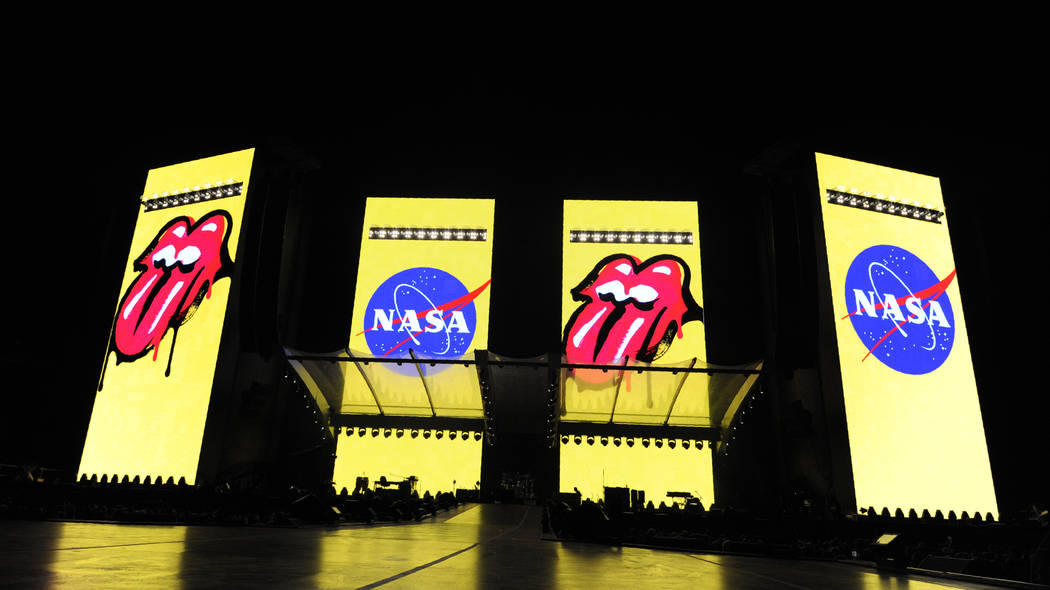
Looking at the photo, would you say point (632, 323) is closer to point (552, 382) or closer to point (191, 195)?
point (552, 382)

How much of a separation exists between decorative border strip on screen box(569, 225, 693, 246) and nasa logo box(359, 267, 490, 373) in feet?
14.9

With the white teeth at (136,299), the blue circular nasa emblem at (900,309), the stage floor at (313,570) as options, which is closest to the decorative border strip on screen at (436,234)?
the white teeth at (136,299)

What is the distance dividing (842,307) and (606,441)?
9.93 meters

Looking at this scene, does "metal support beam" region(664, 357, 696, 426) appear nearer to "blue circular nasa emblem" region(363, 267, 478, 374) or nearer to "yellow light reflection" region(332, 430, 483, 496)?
"yellow light reflection" region(332, 430, 483, 496)

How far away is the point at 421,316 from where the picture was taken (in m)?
23.5

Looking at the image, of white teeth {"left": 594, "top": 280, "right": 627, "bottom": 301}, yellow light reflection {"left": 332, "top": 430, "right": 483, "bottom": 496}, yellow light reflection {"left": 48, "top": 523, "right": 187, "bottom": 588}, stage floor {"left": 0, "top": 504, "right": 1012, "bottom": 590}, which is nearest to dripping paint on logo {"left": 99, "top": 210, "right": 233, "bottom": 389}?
yellow light reflection {"left": 332, "top": 430, "right": 483, "bottom": 496}

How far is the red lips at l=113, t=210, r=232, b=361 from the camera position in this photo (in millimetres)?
22844

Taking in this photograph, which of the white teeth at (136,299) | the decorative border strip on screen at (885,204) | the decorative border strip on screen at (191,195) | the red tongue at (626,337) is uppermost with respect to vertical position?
the decorative border strip on screen at (191,195)

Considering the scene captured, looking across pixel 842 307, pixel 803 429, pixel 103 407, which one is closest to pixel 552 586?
A: pixel 803 429

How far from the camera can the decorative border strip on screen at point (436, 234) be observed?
2502 cm

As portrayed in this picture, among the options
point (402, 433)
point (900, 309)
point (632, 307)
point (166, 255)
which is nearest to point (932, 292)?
point (900, 309)

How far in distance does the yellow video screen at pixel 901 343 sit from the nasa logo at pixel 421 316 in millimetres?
13615

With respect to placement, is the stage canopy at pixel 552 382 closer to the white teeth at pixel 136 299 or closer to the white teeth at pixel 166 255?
the white teeth at pixel 166 255

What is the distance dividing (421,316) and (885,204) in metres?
18.4
